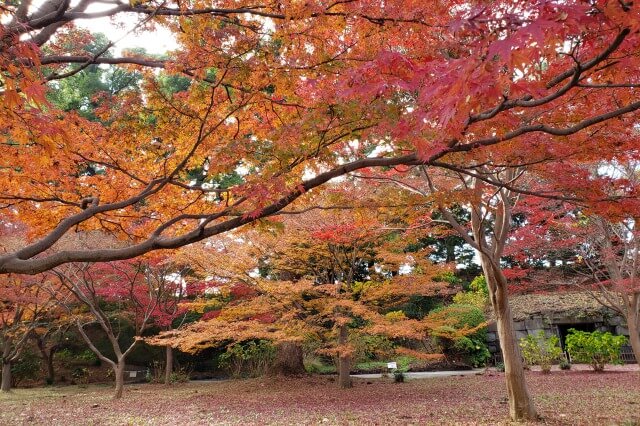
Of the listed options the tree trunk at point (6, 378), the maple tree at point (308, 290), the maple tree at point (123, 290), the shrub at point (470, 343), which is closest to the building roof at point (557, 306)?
the shrub at point (470, 343)

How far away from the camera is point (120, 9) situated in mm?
3688

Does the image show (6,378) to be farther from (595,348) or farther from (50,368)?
(595,348)

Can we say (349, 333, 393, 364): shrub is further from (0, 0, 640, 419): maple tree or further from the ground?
(0, 0, 640, 419): maple tree

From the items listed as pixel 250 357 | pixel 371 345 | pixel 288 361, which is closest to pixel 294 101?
pixel 371 345

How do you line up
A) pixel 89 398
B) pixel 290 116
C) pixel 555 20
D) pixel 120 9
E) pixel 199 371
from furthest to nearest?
pixel 199 371 → pixel 89 398 → pixel 290 116 → pixel 120 9 → pixel 555 20

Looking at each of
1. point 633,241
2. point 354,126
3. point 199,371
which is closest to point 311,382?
point 199,371

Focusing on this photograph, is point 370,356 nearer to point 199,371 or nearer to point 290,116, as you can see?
Result: point 199,371

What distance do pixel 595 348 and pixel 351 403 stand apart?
8.78 meters

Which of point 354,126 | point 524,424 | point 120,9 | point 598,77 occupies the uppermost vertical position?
point 120,9

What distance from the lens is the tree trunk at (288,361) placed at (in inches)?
533

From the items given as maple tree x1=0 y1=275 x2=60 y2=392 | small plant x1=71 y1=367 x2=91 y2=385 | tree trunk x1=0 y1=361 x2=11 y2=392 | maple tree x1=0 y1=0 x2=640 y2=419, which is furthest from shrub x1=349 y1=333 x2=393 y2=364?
tree trunk x1=0 y1=361 x2=11 y2=392

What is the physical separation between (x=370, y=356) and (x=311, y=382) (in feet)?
16.8

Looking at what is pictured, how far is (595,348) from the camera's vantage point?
506 inches

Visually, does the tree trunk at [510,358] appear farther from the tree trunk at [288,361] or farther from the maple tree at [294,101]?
the tree trunk at [288,361]
